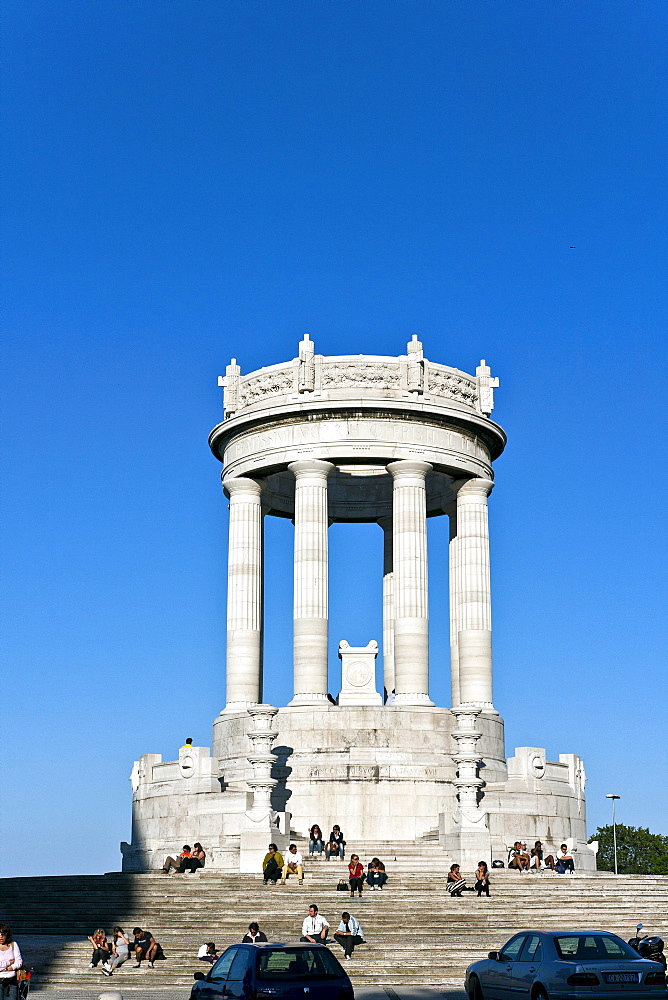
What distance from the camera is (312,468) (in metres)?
64.4

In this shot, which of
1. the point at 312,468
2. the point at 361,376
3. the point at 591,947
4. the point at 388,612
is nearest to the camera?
the point at 591,947

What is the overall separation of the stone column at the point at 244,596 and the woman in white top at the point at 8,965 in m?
40.6

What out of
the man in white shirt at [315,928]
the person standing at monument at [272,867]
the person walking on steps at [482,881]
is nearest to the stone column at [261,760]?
the person standing at monument at [272,867]

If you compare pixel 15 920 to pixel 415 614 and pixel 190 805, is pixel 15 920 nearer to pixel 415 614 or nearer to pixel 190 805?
pixel 190 805

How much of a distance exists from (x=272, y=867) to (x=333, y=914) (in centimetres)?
636

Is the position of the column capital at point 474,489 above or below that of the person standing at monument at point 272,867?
above

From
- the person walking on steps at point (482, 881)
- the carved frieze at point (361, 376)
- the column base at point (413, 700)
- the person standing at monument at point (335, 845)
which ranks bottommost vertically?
the person walking on steps at point (482, 881)

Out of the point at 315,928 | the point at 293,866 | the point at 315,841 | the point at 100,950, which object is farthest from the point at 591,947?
the point at 315,841

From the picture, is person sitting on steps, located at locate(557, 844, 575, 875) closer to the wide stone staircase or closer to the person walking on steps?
the wide stone staircase

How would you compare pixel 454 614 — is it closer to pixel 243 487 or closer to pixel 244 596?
pixel 244 596

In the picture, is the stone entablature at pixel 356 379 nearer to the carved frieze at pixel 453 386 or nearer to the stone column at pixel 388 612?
the carved frieze at pixel 453 386

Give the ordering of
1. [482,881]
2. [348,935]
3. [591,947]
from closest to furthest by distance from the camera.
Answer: [591,947] → [348,935] → [482,881]

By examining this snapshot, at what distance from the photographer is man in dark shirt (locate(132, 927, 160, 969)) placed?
3434cm

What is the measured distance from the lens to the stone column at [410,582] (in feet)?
205
